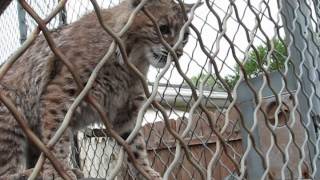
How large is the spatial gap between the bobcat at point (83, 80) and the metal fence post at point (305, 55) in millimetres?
531

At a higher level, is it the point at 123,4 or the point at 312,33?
the point at 123,4

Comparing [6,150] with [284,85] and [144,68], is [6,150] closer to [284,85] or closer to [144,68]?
[144,68]

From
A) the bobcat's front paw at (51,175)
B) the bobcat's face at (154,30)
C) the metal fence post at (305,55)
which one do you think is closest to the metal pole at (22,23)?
the bobcat's face at (154,30)

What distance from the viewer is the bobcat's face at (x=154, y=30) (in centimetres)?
258

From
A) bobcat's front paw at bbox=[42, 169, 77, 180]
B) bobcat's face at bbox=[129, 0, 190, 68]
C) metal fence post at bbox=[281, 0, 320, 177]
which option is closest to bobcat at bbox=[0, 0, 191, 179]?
bobcat's face at bbox=[129, 0, 190, 68]

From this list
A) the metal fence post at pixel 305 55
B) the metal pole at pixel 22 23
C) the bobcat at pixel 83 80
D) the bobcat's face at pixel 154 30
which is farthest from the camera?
the metal pole at pixel 22 23

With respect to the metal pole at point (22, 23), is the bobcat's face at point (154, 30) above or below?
below

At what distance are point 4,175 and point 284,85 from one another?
1337mm

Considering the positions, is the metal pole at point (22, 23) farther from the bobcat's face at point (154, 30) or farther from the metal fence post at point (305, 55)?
the metal fence post at point (305, 55)

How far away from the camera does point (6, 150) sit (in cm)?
247

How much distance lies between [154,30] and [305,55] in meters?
0.87

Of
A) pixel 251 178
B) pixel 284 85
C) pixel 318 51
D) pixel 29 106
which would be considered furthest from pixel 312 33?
pixel 29 106

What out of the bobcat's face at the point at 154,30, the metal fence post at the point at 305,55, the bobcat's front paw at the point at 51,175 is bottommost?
the bobcat's front paw at the point at 51,175

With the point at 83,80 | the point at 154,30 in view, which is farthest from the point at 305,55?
the point at 83,80
